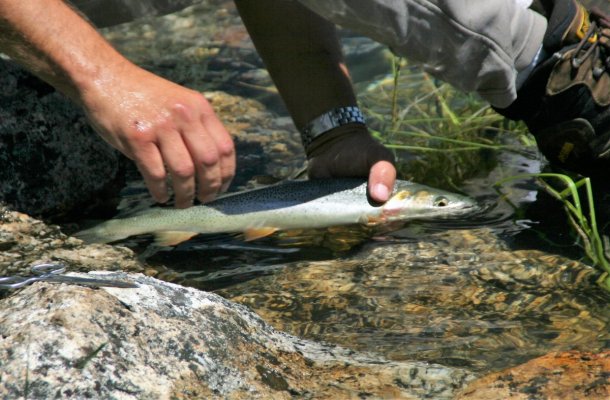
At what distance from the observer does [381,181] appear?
3.87 m

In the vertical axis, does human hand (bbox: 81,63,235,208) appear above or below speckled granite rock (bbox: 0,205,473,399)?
above

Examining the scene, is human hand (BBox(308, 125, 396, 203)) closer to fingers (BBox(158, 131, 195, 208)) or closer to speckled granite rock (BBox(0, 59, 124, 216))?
speckled granite rock (BBox(0, 59, 124, 216))

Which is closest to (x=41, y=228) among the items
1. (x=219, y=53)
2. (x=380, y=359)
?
(x=380, y=359)

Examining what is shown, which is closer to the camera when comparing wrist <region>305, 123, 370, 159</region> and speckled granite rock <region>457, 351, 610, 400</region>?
speckled granite rock <region>457, 351, 610, 400</region>

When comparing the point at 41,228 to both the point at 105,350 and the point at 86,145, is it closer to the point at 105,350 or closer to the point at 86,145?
the point at 86,145

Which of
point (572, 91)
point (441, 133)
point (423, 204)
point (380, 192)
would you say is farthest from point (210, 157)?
point (441, 133)

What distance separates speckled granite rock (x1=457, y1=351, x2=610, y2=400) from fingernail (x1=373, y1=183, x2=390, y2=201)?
165 cm

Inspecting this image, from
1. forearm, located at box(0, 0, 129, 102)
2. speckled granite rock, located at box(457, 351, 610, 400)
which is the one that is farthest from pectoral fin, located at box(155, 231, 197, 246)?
speckled granite rock, located at box(457, 351, 610, 400)

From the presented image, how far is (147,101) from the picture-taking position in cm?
282

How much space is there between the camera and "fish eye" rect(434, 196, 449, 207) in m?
4.00

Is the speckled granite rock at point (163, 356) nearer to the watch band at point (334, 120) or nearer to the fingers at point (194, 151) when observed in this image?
the fingers at point (194, 151)

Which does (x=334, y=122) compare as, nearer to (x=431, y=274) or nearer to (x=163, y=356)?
(x=431, y=274)

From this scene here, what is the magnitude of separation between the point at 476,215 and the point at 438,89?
1.63 metres

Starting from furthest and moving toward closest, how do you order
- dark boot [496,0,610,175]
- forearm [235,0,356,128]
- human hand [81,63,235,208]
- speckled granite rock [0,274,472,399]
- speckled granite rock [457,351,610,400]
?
forearm [235,0,356,128] → dark boot [496,0,610,175] → human hand [81,63,235,208] → speckled granite rock [457,351,610,400] → speckled granite rock [0,274,472,399]
